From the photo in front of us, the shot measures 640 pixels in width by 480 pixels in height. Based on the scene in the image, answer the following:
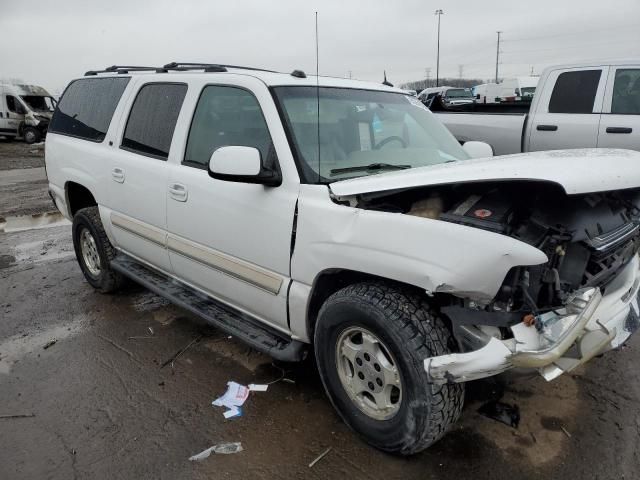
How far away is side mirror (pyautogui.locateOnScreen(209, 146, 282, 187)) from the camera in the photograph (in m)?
2.65

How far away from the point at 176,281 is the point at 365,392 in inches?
75.4

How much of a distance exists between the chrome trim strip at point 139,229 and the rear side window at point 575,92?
17.6ft

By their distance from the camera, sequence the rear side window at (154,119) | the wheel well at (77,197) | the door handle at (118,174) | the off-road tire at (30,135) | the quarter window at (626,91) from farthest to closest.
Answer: the off-road tire at (30,135)
the quarter window at (626,91)
the wheel well at (77,197)
the door handle at (118,174)
the rear side window at (154,119)

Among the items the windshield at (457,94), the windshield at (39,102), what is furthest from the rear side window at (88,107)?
the windshield at (457,94)

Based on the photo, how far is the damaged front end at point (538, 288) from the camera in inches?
81.2

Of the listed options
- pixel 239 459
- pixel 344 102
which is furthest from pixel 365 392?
pixel 344 102

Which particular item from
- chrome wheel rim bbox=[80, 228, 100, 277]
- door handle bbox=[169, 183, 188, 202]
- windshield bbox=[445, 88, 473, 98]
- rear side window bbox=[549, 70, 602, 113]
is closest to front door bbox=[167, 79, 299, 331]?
door handle bbox=[169, 183, 188, 202]

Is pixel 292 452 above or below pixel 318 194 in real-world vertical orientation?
below

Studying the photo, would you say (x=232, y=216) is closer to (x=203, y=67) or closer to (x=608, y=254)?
(x=203, y=67)

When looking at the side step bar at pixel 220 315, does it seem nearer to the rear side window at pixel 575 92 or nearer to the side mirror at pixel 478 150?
the side mirror at pixel 478 150

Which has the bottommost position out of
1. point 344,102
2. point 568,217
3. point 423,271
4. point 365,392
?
point 365,392

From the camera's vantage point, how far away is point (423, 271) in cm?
218

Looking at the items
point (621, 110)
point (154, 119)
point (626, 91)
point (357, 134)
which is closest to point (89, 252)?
point (154, 119)

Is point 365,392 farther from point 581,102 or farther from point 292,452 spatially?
point 581,102
